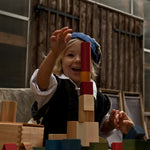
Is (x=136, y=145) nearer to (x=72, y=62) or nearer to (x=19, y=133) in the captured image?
(x=19, y=133)

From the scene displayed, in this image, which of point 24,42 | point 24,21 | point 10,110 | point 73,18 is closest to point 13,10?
point 24,21

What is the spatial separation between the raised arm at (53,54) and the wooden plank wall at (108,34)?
106 inches

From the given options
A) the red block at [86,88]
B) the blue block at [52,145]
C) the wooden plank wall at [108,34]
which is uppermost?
the wooden plank wall at [108,34]

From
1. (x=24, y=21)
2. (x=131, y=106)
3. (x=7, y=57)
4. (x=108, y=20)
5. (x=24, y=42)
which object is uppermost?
(x=108, y=20)

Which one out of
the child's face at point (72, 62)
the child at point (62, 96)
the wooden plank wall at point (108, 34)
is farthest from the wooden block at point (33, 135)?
the wooden plank wall at point (108, 34)

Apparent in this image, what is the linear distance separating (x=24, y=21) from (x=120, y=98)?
1.84 metres

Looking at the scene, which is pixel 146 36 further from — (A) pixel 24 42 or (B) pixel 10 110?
(B) pixel 10 110

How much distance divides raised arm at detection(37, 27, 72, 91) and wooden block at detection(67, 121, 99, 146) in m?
0.16

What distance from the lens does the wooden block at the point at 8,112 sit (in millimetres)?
419

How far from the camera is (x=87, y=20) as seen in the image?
4043 mm

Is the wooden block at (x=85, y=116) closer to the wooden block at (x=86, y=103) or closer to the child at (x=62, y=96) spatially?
the wooden block at (x=86, y=103)

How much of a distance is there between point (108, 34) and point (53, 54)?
384 centimetres

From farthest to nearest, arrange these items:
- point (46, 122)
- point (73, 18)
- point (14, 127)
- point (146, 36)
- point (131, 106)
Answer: point (146, 36) → point (131, 106) → point (73, 18) → point (46, 122) → point (14, 127)

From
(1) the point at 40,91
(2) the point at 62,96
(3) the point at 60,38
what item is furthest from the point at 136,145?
(2) the point at 62,96
